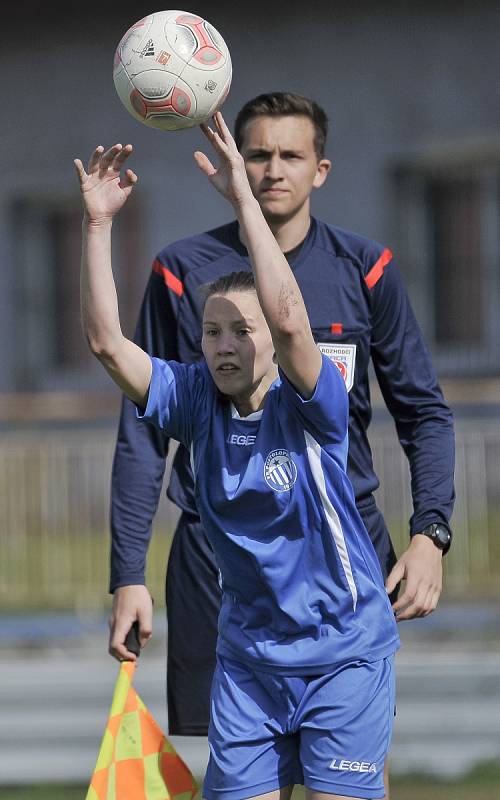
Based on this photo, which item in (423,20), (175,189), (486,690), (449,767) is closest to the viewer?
(449,767)

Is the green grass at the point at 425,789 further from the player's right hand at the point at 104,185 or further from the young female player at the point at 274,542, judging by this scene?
the player's right hand at the point at 104,185

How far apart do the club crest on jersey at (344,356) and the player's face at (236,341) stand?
444 millimetres

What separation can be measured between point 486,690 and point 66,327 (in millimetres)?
8354

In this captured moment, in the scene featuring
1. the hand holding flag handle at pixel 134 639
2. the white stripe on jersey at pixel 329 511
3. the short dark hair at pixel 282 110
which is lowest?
the hand holding flag handle at pixel 134 639

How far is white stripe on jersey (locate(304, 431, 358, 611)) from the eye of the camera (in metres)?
3.45

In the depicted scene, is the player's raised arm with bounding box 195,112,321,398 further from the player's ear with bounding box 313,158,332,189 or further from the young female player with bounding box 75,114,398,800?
the player's ear with bounding box 313,158,332,189

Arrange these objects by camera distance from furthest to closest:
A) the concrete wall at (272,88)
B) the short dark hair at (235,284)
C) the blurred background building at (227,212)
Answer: the concrete wall at (272,88) < the blurred background building at (227,212) < the short dark hair at (235,284)

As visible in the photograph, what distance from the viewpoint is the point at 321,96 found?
1297 centimetres

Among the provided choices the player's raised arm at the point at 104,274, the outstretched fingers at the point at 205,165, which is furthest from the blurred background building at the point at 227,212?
the outstretched fingers at the point at 205,165

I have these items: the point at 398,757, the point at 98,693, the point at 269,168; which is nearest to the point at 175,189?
the point at 98,693

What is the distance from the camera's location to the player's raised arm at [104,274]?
A: 3504 millimetres

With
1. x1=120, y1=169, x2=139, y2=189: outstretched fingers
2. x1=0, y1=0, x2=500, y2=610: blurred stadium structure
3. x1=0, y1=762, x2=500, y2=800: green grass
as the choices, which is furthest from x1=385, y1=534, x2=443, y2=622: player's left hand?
x1=0, y1=0, x2=500, y2=610: blurred stadium structure

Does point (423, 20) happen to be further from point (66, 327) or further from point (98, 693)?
point (98, 693)

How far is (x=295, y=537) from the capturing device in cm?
347
